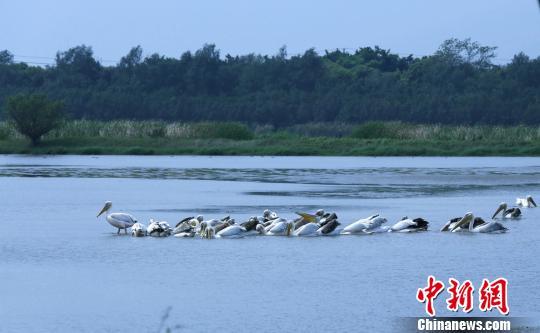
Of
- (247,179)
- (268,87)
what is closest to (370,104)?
(268,87)

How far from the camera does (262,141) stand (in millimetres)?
58062

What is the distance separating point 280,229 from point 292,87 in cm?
7138

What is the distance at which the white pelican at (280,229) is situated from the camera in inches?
765

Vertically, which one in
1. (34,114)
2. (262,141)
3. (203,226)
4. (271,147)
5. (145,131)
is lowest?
(203,226)

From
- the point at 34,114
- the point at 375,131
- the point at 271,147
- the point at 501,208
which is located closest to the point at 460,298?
the point at 501,208

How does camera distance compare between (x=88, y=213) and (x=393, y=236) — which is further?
(x=88, y=213)

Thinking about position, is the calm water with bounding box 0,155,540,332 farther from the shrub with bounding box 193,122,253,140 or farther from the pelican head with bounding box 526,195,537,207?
the shrub with bounding box 193,122,253,140

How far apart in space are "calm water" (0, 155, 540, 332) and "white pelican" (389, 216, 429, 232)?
29 cm

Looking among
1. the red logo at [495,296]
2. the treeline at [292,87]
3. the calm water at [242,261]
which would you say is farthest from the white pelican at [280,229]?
the treeline at [292,87]

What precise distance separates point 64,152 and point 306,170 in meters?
19.1

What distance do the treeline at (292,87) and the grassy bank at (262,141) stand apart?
1714 centimetres

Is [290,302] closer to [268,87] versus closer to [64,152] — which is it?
[64,152]

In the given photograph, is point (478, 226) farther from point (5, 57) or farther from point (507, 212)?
point (5, 57)

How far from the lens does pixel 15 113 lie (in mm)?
56281
